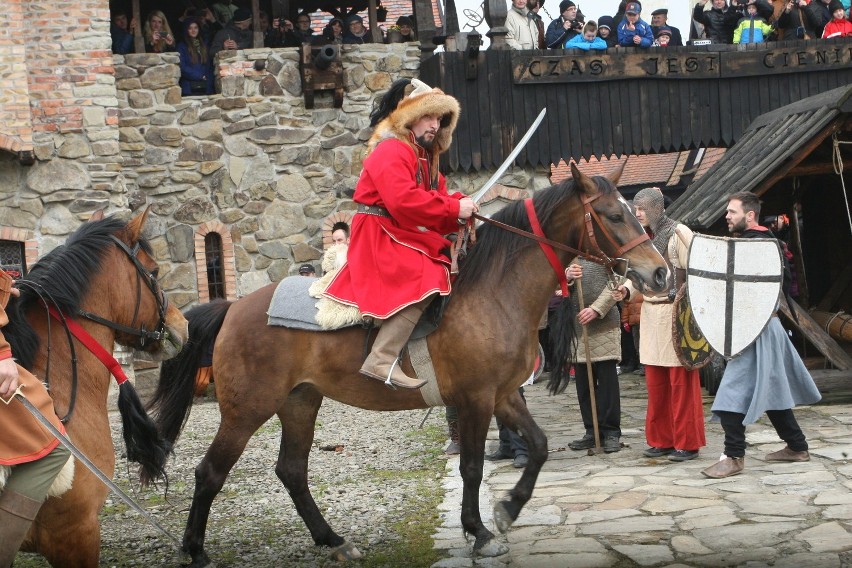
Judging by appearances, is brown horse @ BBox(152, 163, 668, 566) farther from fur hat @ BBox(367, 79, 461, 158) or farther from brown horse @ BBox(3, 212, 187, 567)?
brown horse @ BBox(3, 212, 187, 567)

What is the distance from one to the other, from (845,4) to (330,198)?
8.42 meters

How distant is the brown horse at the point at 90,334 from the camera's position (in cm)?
440

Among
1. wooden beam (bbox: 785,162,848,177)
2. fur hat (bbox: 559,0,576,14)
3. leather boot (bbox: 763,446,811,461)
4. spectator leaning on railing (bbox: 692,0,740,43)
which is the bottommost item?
leather boot (bbox: 763,446,811,461)

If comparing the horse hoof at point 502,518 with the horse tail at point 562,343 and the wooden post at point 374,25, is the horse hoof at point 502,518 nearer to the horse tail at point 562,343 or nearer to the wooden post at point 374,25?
the horse tail at point 562,343

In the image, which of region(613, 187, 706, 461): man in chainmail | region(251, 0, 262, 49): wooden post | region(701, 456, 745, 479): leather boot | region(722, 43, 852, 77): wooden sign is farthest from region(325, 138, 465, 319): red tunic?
region(722, 43, 852, 77): wooden sign

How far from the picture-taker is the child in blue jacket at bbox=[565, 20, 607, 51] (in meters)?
15.4

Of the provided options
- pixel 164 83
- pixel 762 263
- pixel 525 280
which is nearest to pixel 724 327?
pixel 762 263

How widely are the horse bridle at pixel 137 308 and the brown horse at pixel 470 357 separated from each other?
1.06 m

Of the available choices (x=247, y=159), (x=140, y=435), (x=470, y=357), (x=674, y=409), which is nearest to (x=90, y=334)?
(x=140, y=435)

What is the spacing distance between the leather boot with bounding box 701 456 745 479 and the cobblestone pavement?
0.06 metres

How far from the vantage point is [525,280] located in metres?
6.11

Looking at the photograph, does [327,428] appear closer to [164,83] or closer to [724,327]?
[724,327]

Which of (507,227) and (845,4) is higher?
(845,4)

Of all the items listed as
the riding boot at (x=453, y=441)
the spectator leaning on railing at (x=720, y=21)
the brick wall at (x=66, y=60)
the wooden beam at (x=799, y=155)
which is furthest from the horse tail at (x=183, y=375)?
the spectator leaning on railing at (x=720, y=21)
